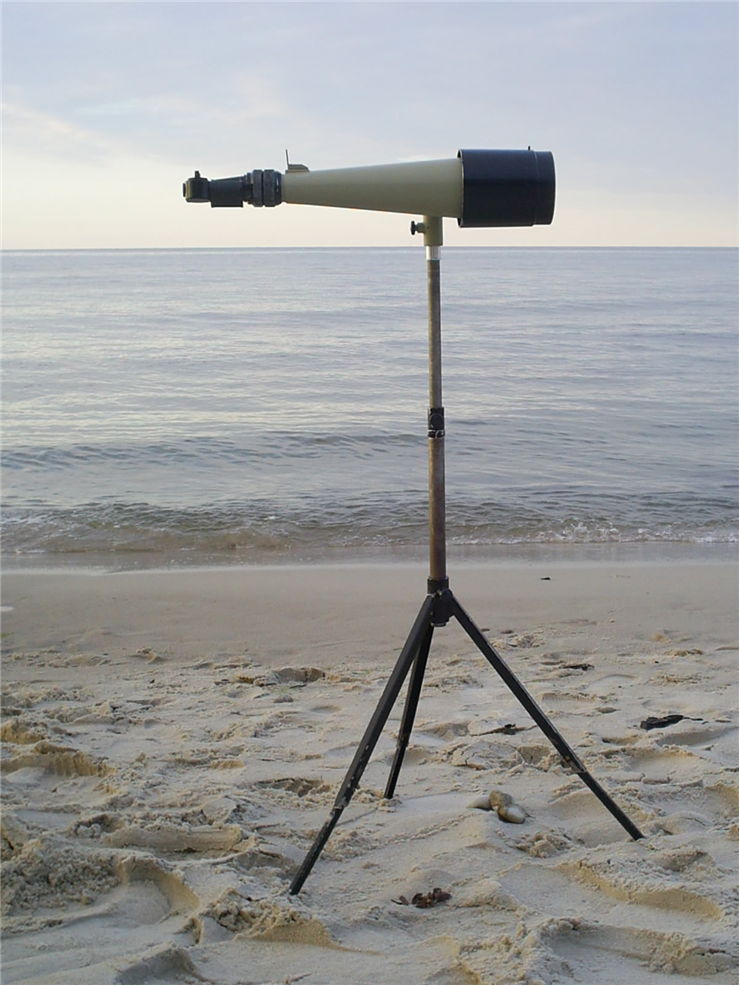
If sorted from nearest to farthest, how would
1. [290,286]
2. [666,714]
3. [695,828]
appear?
1. [695,828]
2. [666,714]
3. [290,286]

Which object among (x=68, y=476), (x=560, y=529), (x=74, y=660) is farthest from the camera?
(x=68, y=476)

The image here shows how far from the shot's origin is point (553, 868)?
2.63 m

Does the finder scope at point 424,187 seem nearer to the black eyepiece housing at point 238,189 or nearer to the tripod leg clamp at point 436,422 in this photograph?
the black eyepiece housing at point 238,189

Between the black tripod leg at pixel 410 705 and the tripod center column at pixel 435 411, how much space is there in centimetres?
19

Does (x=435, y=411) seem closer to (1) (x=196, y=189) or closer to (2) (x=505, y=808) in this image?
(1) (x=196, y=189)

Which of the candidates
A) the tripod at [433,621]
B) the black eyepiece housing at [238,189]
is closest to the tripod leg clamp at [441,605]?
the tripod at [433,621]

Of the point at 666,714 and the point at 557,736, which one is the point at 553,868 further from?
the point at 666,714

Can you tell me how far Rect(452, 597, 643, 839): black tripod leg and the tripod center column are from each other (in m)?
0.14

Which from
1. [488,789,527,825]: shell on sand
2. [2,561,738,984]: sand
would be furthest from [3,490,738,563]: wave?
[488,789,527,825]: shell on sand

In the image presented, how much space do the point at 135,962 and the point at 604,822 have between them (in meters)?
1.45

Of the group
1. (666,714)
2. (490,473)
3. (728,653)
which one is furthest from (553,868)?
(490,473)

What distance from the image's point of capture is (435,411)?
2.58 metres

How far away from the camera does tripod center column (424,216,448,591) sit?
2514 mm

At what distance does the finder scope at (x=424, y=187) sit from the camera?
2.41 m
